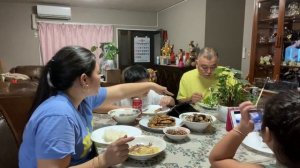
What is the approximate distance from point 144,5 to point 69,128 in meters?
4.62

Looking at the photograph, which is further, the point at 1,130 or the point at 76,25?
the point at 76,25

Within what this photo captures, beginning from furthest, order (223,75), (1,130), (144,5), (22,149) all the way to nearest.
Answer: (144,5) → (223,75) → (1,130) → (22,149)

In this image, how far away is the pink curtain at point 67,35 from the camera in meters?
5.16

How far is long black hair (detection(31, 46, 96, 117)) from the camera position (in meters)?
0.99

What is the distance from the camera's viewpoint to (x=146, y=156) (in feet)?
3.05

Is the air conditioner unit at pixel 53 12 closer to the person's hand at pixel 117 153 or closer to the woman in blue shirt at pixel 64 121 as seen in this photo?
the woman in blue shirt at pixel 64 121

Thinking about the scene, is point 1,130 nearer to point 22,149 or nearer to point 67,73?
point 22,149

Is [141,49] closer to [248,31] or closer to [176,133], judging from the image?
[248,31]

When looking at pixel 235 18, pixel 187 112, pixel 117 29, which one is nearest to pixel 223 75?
pixel 187 112

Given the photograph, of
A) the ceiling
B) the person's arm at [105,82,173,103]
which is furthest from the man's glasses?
the ceiling

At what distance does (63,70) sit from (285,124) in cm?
82

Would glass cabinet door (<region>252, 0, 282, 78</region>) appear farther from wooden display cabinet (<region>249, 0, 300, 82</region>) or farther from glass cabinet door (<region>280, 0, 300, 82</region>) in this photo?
glass cabinet door (<region>280, 0, 300, 82</region>)

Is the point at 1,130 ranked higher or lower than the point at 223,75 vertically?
lower

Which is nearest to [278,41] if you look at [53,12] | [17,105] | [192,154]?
[192,154]
